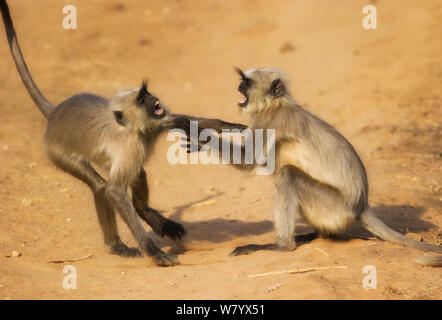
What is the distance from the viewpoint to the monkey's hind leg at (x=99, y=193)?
5.36 meters

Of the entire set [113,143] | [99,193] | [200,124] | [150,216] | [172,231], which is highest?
[200,124]

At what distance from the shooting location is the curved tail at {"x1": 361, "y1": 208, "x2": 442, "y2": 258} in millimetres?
4805

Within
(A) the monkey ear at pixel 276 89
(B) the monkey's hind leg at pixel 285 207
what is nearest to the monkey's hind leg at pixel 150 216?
(B) the monkey's hind leg at pixel 285 207

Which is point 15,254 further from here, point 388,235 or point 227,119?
point 227,119

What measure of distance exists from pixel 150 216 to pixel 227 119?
13.1 ft

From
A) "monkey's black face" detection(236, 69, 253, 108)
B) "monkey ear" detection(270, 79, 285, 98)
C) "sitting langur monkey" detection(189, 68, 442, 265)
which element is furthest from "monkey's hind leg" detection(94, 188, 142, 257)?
"monkey ear" detection(270, 79, 285, 98)

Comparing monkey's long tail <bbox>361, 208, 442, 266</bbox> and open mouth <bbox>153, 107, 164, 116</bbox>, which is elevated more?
open mouth <bbox>153, 107, 164, 116</bbox>

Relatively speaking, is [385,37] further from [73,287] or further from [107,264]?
[73,287]

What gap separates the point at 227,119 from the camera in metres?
9.48

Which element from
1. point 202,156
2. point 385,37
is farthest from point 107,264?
point 385,37

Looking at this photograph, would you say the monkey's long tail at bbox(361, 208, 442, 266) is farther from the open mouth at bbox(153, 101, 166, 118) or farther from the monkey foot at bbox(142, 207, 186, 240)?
the open mouth at bbox(153, 101, 166, 118)

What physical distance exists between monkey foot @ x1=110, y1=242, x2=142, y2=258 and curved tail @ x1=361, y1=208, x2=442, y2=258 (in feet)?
7.11

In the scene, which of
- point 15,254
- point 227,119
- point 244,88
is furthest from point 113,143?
point 227,119

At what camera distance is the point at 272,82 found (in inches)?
204
